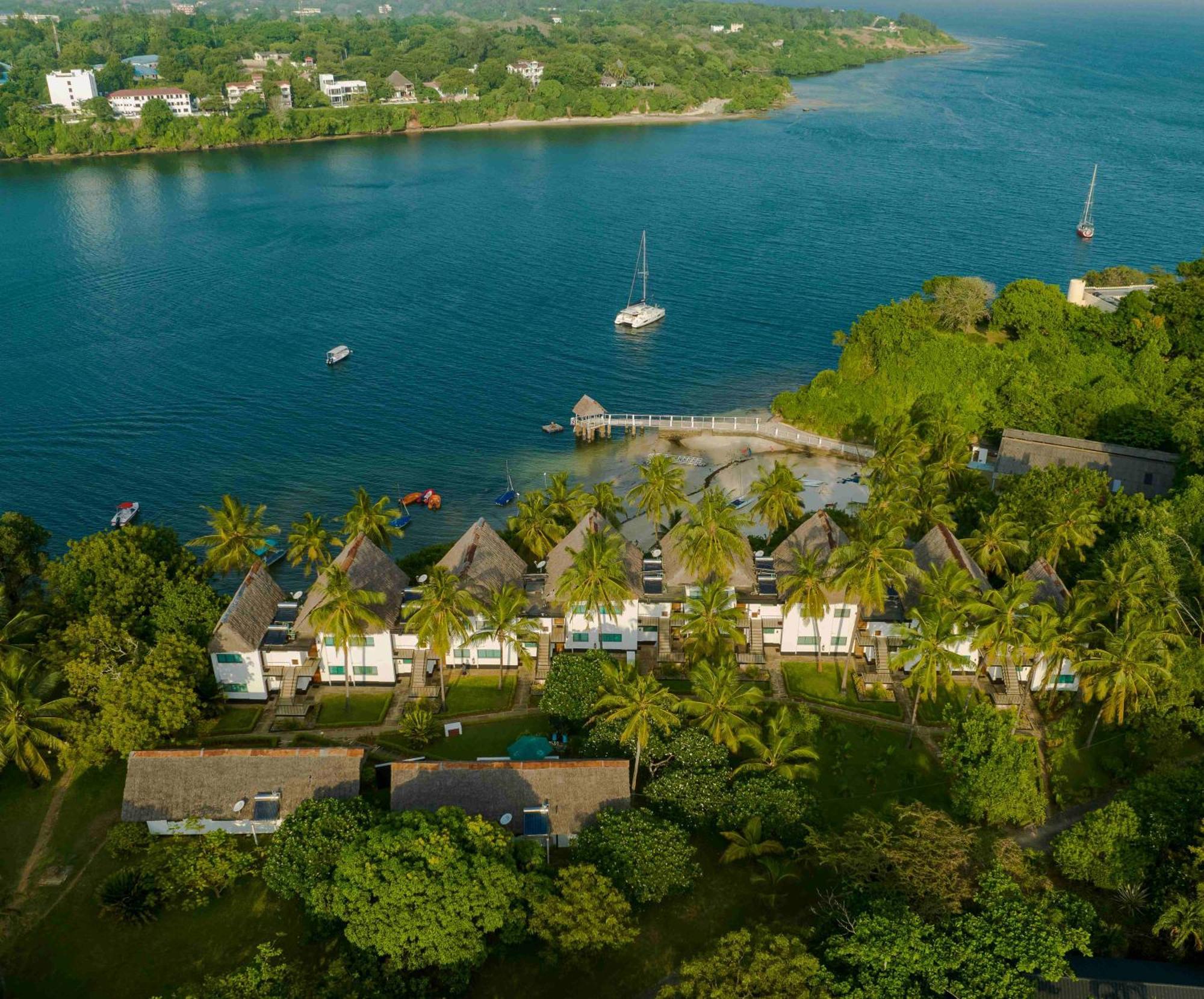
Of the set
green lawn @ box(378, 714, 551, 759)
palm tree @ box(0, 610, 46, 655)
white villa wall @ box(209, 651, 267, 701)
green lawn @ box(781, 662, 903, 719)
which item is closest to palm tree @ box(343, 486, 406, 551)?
white villa wall @ box(209, 651, 267, 701)

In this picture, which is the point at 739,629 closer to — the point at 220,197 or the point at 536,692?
the point at 536,692

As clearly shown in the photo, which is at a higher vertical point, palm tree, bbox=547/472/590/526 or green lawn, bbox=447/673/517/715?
palm tree, bbox=547/472/590/526

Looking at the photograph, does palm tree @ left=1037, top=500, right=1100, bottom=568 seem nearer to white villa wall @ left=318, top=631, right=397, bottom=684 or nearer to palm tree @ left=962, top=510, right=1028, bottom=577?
palm tree @ left=962, top=510, right=1028, bottom=577

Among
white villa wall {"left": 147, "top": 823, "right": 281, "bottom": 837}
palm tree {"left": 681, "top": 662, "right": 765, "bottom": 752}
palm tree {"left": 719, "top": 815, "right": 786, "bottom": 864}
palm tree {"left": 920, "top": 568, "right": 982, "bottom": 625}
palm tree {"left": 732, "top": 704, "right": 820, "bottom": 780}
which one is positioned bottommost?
white villa wall {"left": 147, "top": 823, "right": 281, "bottom": 837}

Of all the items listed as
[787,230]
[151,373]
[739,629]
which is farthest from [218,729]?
[787,230]

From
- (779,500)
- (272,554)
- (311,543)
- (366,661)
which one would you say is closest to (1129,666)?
(779,500)

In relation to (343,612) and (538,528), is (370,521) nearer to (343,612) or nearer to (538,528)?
(538,528)

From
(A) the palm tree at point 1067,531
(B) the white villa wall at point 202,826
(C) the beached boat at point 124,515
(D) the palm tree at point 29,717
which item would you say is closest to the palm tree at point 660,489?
(A) the palm tree at point 1067,531
